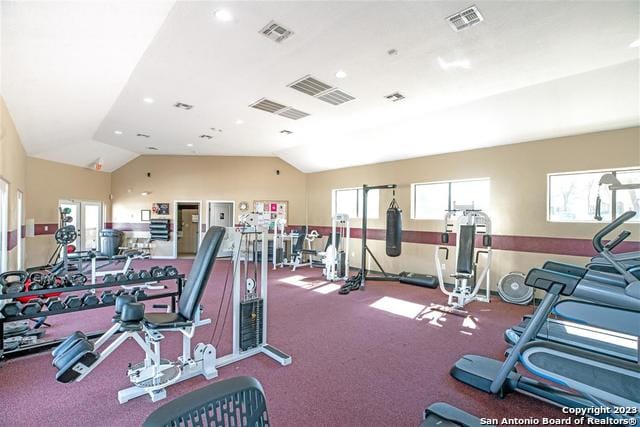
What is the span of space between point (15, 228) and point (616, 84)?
31.7ft

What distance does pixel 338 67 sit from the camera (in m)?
3.75

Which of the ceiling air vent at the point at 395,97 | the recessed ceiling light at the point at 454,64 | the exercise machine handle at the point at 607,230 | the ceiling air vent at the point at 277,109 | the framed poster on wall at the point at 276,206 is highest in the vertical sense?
the ceiling air vent at the point at 277,109

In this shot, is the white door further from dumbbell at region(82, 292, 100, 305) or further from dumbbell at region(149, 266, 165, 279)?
dumbbell at region(82, 292, 100, 305)

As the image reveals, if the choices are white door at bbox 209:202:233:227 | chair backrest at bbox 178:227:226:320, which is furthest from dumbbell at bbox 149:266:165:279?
white door at bbox 209:202:233:227

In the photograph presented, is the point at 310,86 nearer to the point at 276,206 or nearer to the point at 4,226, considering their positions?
the point at 4,226

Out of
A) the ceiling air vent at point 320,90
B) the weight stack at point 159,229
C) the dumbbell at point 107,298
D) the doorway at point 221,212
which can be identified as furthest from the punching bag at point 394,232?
the weight stack at point 159,229

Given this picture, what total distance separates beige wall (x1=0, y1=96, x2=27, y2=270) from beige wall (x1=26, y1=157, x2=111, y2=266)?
3.47 ft

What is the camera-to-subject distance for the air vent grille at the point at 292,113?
17.6 ft

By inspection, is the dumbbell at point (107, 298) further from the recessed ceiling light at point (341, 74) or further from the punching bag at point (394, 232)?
the punching bag at point (394, 232)

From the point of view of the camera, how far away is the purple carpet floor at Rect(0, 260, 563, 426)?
2.24 metres

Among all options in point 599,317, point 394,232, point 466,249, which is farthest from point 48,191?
point 599,317

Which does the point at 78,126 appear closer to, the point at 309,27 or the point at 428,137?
the point at 309,27

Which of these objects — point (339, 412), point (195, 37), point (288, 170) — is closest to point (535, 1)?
point (195, 37)

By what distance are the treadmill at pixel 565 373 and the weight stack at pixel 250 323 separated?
201 cm
